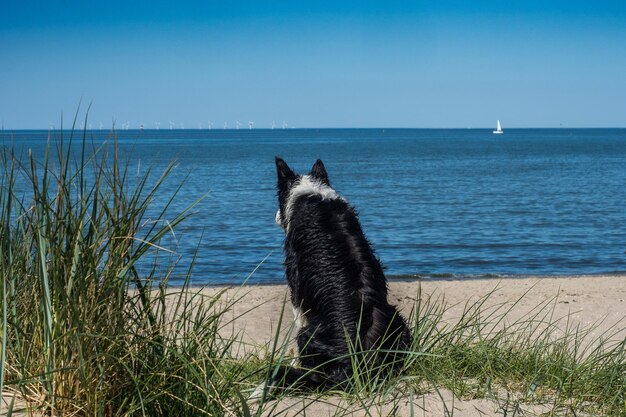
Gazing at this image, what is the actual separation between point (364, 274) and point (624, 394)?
171 cm

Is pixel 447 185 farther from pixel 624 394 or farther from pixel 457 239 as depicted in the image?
pixel 624 394

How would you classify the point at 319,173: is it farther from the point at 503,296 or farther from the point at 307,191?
the point at 503,296

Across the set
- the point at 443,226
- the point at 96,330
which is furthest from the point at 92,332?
the point at 443,226

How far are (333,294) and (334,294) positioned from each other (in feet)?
0.03

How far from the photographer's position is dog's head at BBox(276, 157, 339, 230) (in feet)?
18.7

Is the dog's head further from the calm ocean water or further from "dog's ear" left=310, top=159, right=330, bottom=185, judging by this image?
the calm ocean water

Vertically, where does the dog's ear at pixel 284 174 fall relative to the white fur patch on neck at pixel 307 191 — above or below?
above

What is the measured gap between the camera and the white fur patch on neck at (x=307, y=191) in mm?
5607

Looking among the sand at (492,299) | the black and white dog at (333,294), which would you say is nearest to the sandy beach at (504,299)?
the sand at (492,299)

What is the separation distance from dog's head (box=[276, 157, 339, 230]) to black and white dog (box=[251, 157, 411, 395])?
2 centimetres

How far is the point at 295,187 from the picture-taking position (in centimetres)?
589

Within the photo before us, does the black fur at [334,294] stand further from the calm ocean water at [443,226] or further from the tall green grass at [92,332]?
the tall green grass at [92,332]

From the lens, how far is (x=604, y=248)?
18016 mm

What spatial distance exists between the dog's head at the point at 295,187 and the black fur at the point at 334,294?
Answer: 91mm
